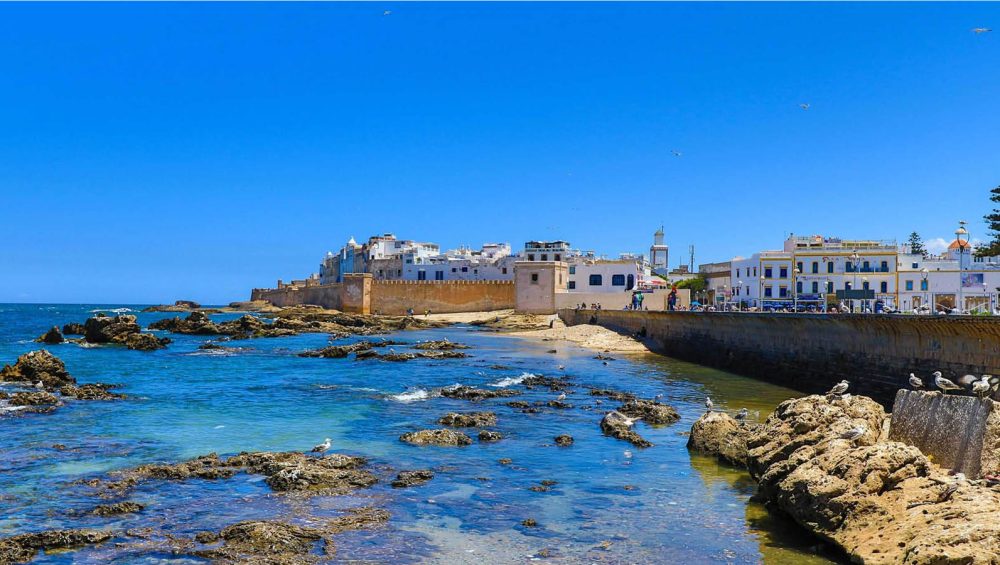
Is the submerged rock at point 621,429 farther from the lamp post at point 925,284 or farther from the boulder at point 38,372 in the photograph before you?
the lamp post at point 925,284

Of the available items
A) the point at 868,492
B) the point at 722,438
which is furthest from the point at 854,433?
the point at 722,438

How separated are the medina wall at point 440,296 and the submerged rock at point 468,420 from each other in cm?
6298

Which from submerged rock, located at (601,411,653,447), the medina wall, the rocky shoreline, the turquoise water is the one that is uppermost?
the medina wall

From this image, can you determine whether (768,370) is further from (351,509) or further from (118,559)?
(118,559)

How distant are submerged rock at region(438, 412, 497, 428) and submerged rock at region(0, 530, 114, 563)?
347 inches

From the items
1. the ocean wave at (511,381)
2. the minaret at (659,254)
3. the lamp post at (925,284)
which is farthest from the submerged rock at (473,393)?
the minaret at (659,254)

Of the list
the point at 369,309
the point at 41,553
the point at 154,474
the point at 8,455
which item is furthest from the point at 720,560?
the point at 369,309

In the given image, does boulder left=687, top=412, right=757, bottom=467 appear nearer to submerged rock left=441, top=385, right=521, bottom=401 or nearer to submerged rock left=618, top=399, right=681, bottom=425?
submerged rock left=618, top=399, right=681, bottom=425

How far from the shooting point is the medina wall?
81625 millimetres

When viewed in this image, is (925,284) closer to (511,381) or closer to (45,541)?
(511,381)

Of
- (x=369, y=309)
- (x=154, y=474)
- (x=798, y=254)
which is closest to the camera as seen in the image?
(x=154, y=474)

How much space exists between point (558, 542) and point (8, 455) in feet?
35.2

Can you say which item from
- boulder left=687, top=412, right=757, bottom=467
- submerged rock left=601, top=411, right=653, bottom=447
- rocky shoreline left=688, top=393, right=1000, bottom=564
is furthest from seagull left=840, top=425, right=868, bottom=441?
submerged rock left=601, top=411, right=653, bottom=447

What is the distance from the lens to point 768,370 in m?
27.6
